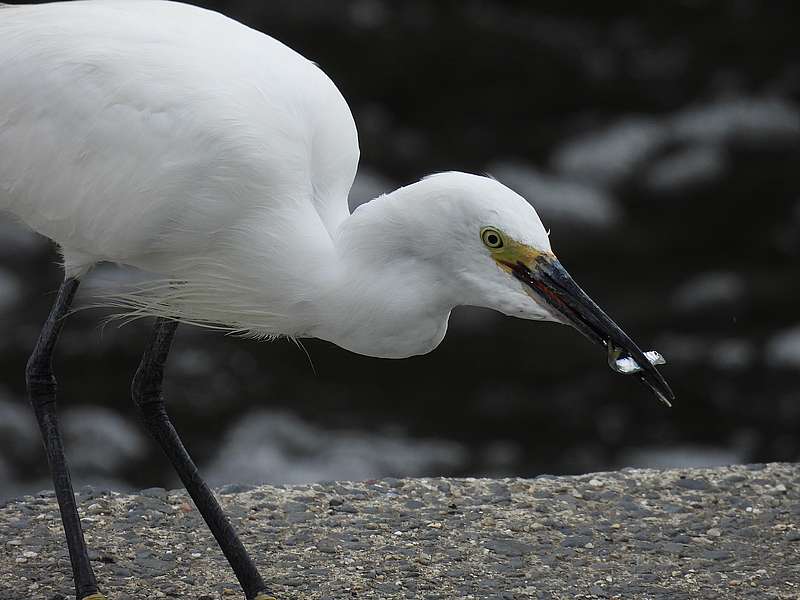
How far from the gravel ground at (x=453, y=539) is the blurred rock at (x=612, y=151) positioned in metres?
4.43

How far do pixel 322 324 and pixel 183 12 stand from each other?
3.47 feet

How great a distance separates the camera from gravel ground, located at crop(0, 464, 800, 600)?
3971 mm

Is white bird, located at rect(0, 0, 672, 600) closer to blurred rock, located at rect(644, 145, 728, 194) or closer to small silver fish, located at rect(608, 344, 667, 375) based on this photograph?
small silver fish, located at rect(608, 344, 667, 375)

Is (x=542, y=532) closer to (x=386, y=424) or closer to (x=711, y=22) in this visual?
(x=386, y=424)

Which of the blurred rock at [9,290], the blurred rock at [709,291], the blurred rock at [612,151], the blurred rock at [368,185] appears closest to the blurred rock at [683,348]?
the blurred rock at [709,291]

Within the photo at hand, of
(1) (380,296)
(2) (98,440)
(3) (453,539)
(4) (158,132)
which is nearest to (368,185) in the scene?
(2) (98,440)

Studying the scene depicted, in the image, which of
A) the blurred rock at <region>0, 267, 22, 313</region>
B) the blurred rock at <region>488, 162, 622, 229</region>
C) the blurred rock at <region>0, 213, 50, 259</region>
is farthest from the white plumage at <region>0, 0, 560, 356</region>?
the blurred rock at <region>488, 162, 622, 229</region>

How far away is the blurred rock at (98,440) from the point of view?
7016mm

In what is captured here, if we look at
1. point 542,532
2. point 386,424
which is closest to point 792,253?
point 386,424

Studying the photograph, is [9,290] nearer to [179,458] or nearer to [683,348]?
[683,348]

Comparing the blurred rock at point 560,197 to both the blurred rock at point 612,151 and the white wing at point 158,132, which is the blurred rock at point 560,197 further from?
the white wing at point 158,132

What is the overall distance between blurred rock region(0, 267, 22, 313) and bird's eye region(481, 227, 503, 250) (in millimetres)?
4986

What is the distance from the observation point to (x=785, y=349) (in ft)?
25.8

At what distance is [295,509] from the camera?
4508 mm
